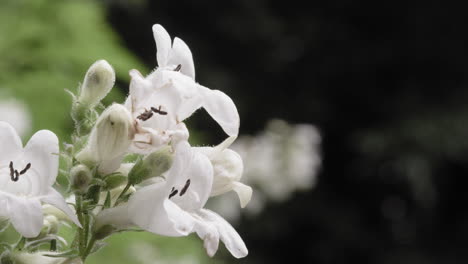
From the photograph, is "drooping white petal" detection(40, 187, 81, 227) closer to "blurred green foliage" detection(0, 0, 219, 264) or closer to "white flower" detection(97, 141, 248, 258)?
"white flower" detection(97, 141, 248, 258)

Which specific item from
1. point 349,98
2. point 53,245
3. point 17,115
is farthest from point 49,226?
point 349,98

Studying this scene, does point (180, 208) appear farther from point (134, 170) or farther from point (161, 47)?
point (161, 47)

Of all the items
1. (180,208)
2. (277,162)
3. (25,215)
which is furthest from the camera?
(277,162)

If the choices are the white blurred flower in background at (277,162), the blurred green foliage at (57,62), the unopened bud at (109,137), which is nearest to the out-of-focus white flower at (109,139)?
the unopened bud at (109,137)

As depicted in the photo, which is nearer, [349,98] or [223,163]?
[223,163]

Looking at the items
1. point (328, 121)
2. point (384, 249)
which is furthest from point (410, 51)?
point (384, 249)

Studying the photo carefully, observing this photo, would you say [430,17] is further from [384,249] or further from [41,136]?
[41,136]
